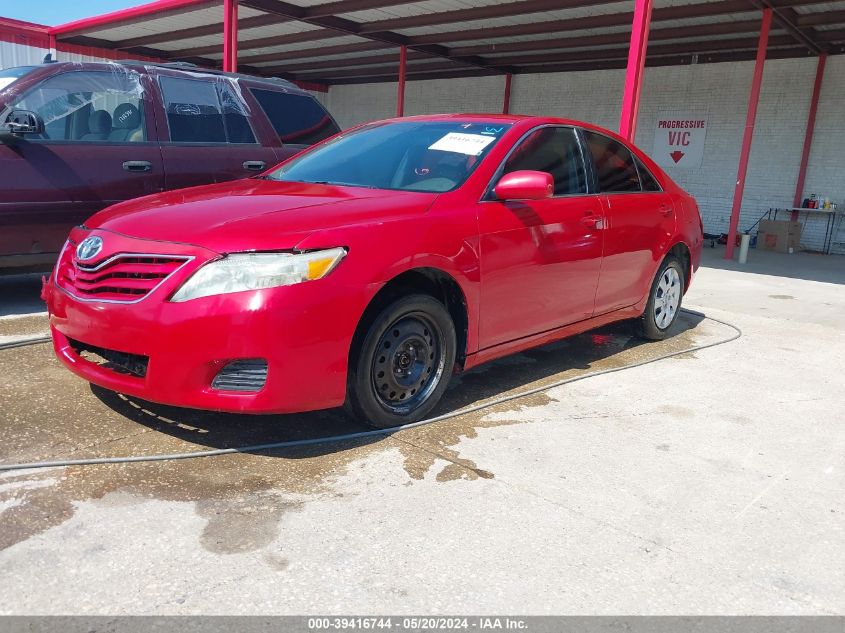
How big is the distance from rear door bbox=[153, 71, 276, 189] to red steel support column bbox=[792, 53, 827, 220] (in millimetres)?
12810

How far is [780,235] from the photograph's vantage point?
1409cm

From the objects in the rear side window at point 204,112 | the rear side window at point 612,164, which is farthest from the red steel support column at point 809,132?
the rear side window at point 204,112

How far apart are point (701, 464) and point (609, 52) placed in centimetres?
1439

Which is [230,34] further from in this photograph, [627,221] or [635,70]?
[627,221]

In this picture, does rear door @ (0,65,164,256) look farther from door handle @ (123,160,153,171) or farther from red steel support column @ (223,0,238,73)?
red steel support column @ (223,0,238,73)

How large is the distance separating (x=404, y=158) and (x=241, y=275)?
→ 148cm

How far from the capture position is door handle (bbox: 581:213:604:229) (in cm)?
424

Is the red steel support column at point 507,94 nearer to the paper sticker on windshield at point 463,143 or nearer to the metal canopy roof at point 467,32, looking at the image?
the metal canopy roof at point 467,32

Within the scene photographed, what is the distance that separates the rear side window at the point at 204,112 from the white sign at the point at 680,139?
13.1 meters

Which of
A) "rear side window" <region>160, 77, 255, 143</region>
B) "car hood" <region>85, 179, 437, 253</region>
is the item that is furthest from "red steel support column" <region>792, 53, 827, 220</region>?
"car hood" <region>85, 179, 437, 253</region>

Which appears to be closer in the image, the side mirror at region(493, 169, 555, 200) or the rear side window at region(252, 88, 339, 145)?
the side mirror at region(493, 169, 555, 200)

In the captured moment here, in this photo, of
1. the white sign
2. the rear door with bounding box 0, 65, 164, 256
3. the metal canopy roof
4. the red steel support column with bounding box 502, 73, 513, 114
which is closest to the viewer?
the rear door with bounding box 0, 65, 164, 256

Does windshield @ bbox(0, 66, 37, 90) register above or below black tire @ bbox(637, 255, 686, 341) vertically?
above


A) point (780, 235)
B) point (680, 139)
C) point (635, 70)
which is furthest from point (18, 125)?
point (680, 139)
